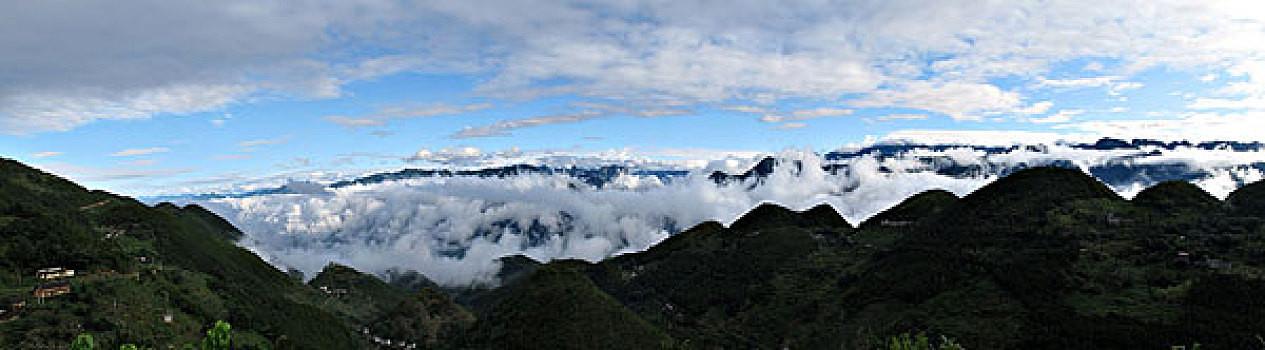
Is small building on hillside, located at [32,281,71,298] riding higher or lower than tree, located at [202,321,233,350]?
lower

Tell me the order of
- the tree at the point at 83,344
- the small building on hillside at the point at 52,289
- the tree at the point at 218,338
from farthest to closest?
the small building on hillside at the point at 52,289
the tree at the point at 218,338
the tree at the point at 83,344

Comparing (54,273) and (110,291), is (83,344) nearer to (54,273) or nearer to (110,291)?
(110,291)

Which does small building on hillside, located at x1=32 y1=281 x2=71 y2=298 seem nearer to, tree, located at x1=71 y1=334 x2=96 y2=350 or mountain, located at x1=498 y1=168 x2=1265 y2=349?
mountain, located at x1=498 y1=168 x2=1265 y2=349

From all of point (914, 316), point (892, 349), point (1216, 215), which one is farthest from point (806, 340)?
point (1216, 215)

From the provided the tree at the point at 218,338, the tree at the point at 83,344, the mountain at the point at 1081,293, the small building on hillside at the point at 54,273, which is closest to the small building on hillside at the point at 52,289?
the small building on hillside at the point at 54,273

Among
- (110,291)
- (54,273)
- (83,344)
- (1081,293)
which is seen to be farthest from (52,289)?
(1081,293)

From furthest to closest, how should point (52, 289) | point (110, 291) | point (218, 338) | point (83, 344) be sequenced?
1. point (110, 291)
2. point (52, 289)
3. point (218, 338)
4. point (83, 344)

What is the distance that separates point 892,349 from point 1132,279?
119 m

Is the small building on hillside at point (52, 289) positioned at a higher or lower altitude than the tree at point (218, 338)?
lower

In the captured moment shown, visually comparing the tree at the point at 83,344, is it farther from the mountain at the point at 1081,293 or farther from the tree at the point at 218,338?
the mountain at the point at 1081,293

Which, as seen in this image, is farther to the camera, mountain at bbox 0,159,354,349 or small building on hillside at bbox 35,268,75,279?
small building on hillside at bbox 35,268,75,279

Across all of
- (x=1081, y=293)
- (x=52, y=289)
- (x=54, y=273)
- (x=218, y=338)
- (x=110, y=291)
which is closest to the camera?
(x=218, y=338)

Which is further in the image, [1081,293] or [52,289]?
[1081,293]

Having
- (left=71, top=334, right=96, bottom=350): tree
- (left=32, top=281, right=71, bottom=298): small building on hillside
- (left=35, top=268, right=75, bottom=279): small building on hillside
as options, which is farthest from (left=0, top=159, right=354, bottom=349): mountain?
(left=71, top=334, right=96, bottom=350): tree
